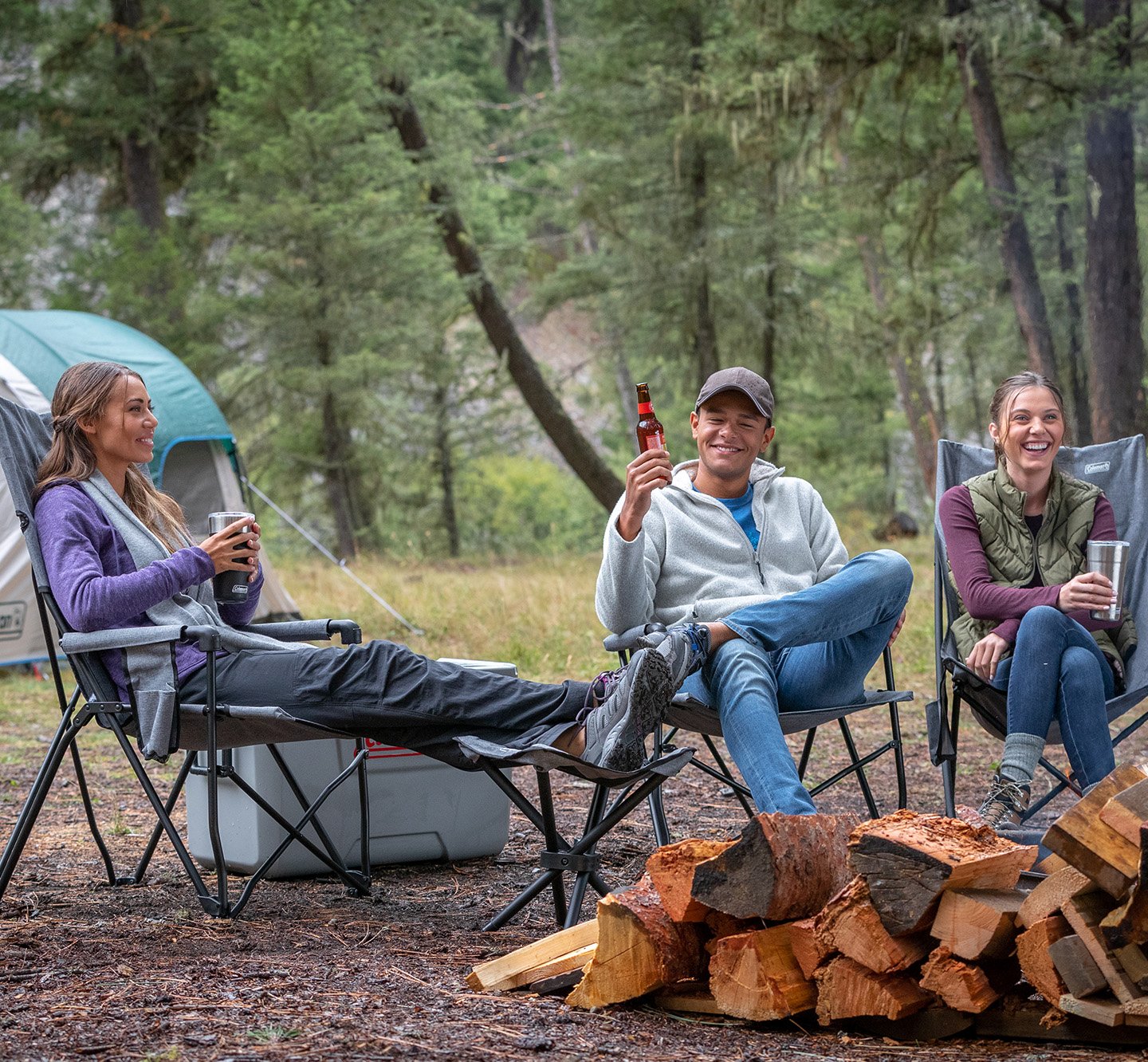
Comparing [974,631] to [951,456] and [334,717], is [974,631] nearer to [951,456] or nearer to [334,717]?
[951,456]

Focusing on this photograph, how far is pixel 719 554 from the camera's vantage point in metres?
3.18

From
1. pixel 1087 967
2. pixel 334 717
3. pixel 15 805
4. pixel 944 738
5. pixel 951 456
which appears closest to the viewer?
pixel 1087 967

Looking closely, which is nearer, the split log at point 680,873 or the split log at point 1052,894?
the split log at point 1052,894

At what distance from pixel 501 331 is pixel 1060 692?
919cm

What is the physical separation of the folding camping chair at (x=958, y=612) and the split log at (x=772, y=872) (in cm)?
113

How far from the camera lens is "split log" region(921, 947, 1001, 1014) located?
190 cm

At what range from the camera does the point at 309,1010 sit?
201 cm

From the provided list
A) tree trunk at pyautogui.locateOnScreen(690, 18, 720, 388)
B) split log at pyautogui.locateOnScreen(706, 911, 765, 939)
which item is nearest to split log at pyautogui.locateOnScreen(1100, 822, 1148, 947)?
split log at pyautogui.locateOnScreen(706, 911, 765, 939)

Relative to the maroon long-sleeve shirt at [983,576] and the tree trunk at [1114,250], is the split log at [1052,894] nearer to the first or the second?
the maroon long-sleeve shirt at [983,576]

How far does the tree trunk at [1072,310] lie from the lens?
9.68m

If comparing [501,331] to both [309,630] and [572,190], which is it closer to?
[572,190]

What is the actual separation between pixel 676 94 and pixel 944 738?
8871mm

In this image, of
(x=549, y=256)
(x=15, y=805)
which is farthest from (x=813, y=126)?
(x=15, y=805)

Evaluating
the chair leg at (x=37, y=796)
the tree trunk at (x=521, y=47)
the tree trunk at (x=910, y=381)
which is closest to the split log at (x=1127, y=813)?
the chair leg at (x=37, y=796)
